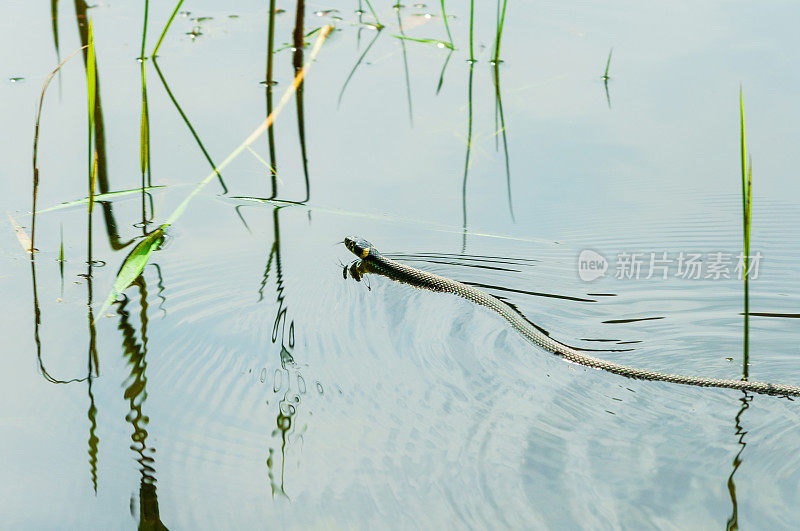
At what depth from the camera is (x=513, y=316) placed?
3904 millimetres

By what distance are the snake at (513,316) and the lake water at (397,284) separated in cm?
6

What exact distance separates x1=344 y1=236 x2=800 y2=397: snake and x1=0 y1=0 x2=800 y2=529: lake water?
0.20ft

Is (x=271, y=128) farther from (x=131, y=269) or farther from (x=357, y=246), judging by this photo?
(x=131, y=269)

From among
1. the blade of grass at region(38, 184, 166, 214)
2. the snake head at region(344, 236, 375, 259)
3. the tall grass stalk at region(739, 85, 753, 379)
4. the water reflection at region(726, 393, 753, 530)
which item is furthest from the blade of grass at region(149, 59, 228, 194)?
the water reflection at region(726, 393, 753, 530)

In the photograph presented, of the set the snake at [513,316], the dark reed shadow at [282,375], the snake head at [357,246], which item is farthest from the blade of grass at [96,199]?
the snake at [513,316]

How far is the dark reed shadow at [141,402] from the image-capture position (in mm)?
2611

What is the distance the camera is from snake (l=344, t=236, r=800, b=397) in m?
3.36

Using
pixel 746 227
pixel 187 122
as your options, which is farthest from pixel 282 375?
pixel 187 122

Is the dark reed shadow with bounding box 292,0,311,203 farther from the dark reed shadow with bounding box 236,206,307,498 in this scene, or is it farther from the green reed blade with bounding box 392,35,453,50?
the green reed blade with bounding box 392,35,453,50

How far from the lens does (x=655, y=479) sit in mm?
2789

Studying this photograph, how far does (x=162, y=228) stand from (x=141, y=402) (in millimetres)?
1205

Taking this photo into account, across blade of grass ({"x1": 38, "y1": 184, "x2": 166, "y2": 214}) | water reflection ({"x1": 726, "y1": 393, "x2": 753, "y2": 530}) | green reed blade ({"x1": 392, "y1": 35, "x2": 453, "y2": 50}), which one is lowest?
water reflection ({"x1": 726, "y1": 393, "x2": 753, "y2": 530})

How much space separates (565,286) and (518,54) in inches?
115

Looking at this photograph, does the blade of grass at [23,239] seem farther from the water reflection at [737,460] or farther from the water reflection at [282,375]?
the water reflection at [737,460]
